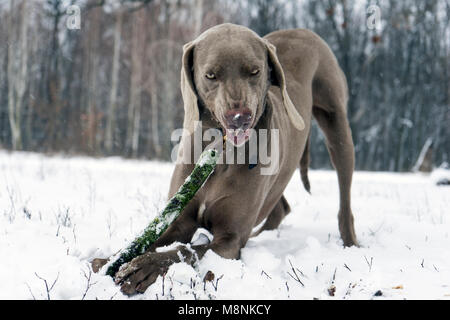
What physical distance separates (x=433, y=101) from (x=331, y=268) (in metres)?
21.1

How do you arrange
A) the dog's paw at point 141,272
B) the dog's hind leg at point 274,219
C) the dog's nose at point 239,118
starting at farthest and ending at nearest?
the dog's hind leg at point 274,219, the dog's nose at point 239,118, the dog's paw at point 141,272

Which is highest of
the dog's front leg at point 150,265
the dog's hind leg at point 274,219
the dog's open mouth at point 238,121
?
the dog's open mouth at point 238,121

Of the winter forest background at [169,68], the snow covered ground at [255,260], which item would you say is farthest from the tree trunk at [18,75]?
→ the snow covered ground at [255,260]

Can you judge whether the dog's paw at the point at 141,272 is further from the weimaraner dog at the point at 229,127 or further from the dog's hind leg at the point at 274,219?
the dog's hind leg at the point at 274,219

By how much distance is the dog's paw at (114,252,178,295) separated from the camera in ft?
5.90

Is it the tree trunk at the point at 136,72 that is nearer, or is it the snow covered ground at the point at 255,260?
the snow covered ground at the point at 255,260

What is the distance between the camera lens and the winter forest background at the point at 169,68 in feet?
64.3

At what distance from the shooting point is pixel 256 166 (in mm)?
2512

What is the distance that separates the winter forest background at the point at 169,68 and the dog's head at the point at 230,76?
652 inches

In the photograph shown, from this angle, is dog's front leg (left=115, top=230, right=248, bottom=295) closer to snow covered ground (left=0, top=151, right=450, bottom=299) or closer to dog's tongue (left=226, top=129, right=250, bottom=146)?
snow covered ground (left=0, top=151, right=450, bottom=299)

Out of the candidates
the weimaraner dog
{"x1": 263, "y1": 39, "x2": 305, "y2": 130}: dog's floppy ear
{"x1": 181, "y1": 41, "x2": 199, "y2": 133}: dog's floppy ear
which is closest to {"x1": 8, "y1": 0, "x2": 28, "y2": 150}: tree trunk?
the weimaraner dog

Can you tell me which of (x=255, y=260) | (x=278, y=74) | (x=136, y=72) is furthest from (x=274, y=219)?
(x=136, y=72)
